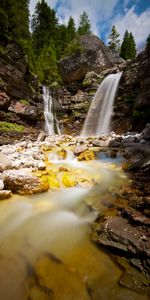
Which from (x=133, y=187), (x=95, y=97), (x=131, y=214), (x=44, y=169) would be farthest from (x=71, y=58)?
(x=131, y=214)

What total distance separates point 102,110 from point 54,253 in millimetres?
17749

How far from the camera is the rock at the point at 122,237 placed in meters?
2.65

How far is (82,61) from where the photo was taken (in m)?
24.1

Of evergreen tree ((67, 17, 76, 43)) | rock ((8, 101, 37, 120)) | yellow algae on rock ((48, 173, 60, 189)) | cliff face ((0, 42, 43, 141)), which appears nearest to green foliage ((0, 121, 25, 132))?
cliff face ((0, 42, 43, 141))

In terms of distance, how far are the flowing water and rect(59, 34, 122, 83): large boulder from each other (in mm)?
21815

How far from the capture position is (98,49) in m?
25.8

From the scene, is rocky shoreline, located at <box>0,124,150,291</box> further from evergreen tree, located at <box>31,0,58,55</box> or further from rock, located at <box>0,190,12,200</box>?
evergreen tree, located at <box>31,0,58,55</box>

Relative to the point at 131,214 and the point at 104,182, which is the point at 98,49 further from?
the point at 131,214

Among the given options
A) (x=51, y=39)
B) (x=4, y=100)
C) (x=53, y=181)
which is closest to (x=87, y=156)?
(x=53, y=181)

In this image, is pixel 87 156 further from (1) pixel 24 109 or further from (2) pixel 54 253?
(1) pixel 24 109

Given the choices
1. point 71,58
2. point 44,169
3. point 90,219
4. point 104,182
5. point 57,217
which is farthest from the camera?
point 71,58

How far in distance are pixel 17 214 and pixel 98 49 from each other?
26511 mm

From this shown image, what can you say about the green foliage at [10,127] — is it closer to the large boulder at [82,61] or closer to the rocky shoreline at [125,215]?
the rocky shoreline at [125,215]

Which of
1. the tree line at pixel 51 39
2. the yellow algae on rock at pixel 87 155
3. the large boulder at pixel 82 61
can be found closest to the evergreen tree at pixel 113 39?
A: the tree line at pixel 51 39
